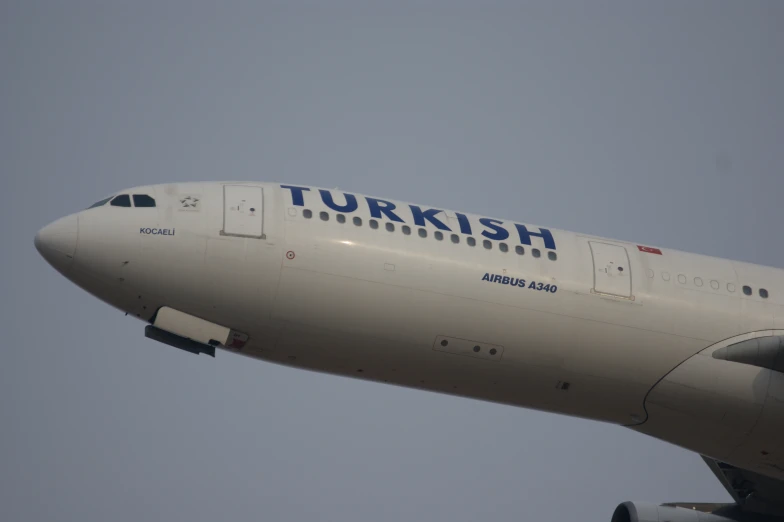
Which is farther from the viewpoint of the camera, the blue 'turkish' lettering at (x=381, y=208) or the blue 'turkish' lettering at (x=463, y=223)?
the blue 'turkish' lettering at (x=463, y=223)

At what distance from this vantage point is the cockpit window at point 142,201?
30444 mm

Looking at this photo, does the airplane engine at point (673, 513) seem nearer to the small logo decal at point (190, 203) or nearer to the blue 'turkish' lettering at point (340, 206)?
the blue 'turkish' lettering at point (340, 206)

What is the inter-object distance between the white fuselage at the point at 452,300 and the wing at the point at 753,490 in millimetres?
3355

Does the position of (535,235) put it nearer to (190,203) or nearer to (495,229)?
(495,229)

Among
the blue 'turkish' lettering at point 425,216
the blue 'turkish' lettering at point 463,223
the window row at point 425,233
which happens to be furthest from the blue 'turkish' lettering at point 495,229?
the blue 'turkish' lettering at point 425,216

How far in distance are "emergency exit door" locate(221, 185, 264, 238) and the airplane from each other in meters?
0.05

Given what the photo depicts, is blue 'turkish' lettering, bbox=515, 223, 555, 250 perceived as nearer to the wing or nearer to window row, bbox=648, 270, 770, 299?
window row, bbox=648, 270, 770, 299

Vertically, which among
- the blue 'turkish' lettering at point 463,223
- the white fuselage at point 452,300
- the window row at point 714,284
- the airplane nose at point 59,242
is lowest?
the airplane nose at point 59,242

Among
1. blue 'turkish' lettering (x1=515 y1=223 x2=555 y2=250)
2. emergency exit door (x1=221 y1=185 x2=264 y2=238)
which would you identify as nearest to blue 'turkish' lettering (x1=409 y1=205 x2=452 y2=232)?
blue 'turkish' lettering (x1=515 y1=223 x2=555 y2=250)

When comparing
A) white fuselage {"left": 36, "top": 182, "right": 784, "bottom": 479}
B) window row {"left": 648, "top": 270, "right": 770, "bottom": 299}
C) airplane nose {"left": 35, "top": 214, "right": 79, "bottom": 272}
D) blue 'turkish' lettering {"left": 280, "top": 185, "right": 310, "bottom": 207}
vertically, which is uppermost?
window row {"left": 648, "top": 270, "right": 770, "bottom": 299}

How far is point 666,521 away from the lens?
118 ft

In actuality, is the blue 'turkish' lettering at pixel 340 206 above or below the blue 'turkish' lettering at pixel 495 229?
below

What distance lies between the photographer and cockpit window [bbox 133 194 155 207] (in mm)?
30444

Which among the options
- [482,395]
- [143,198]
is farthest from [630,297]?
[143,198]
